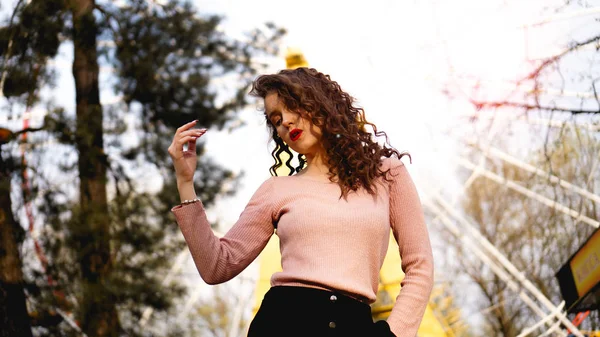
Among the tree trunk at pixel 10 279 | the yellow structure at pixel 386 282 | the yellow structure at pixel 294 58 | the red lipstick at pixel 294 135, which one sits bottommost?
the yellow structure at pixel 386 282

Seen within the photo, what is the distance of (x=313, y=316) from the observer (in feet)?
4.85

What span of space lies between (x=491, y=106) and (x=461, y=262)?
8.66 meters

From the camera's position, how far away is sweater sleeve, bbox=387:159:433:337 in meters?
1.52

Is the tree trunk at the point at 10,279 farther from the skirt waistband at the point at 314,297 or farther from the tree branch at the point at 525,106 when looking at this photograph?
the skirt waistband at the point at 314,297

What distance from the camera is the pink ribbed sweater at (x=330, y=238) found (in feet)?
5.03

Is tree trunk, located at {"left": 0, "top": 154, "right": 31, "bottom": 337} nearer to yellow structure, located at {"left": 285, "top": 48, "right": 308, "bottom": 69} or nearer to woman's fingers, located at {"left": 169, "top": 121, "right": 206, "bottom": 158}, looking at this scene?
yellow structure, located at {"left": 285, "top": 48, "right": 308, "bottom": 69}

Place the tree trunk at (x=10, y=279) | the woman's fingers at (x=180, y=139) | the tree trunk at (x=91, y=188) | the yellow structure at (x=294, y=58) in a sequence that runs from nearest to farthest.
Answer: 1. the woman's fingers at (x=180, y=139)
2. the tree trunk at (x=10, y=279)
3. the tree trunk at (x=91, y=188)
4. the yellow structure at (x=294, y=58)

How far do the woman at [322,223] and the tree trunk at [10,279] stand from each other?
425cm

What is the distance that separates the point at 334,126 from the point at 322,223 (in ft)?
0.75

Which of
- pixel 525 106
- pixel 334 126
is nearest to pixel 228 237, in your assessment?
pixel 334 126

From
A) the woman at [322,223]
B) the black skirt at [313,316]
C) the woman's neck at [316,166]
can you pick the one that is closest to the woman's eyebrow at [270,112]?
the woman at [322,223]

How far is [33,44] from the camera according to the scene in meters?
6.96

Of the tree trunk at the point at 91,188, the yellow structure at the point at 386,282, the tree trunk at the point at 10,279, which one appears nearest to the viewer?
the tree trunk at the point at 10,279

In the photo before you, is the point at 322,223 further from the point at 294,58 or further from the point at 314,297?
the point at 294,58
